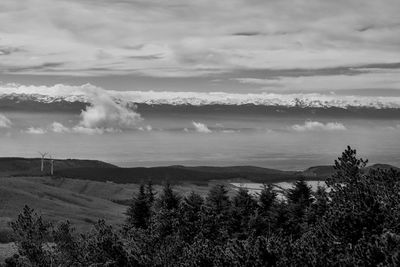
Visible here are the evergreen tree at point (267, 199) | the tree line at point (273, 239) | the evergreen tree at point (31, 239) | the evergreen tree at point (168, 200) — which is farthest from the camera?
the evergreen tree at point (267, 199)

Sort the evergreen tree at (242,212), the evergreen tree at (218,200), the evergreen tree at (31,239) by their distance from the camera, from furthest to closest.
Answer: the evergreen tree at (218,200) → the evergreen tree at (242,212) → the evergreen tree at (31,239)

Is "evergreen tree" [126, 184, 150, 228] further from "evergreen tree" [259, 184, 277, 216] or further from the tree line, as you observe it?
"evergreen tree" [259, 184, 277, 216]

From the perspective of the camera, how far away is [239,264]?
34688 mm

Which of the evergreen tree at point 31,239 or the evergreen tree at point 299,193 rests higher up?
the evergreen tree at point 299,193

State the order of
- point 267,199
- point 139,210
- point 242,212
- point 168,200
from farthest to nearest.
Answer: point 267,199 → point 139,210 → point 168,200 → point 242,212

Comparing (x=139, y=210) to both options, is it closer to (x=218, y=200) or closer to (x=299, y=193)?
(x=218, y=200)

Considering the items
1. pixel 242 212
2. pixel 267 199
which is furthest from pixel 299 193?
pixel 242 212

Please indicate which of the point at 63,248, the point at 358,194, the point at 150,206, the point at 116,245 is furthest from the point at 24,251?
the point at 150,206

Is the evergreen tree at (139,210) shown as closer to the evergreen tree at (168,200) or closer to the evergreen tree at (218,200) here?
the evergreen tree at (168,200)

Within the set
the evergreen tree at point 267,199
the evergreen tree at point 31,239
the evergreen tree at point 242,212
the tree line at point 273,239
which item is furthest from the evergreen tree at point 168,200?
the evergreen tree at point 31,239

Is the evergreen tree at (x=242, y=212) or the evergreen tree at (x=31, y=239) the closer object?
the evergreen tree at (x=31, y=239)

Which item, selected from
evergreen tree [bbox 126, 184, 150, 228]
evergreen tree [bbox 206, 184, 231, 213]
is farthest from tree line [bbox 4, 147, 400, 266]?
evergreen tree [bbox 126, 184, 150, 228]

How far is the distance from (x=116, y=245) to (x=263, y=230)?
37040 millimetres

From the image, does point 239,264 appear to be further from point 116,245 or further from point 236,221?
point 236,221
